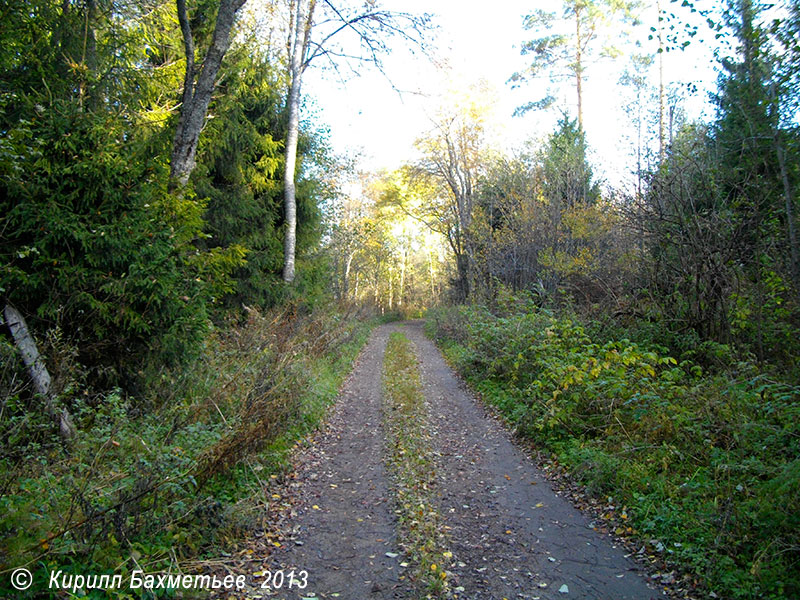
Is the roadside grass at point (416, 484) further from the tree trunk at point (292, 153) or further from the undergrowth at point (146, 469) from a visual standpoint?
the tree trunk at point (292, 153)

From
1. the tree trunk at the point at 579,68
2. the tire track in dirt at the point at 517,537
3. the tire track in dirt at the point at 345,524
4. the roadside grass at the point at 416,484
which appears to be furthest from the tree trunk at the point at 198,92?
the tree trunk at the point at 579,68

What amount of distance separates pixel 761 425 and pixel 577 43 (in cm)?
2567

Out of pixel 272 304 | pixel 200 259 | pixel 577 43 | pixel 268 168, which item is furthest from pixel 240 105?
pixel 577 43

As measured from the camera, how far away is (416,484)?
6191 millimetres

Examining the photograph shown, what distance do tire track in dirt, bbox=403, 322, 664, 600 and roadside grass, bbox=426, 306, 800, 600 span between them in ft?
1.31

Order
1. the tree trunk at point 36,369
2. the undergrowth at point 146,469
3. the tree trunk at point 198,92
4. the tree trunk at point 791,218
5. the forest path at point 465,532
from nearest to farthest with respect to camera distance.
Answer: the undergrowth at point 146,469 < the forest path at point 465,532 < the tree trunk at point 36,369 < the tree trunk at point 791,218 < the tree trunk at point 198,92

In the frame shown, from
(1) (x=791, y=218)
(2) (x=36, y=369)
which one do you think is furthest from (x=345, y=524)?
(1) (x=791, y=218)

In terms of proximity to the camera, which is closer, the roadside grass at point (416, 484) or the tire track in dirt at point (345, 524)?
the tire track in dirt at point (345, 524)

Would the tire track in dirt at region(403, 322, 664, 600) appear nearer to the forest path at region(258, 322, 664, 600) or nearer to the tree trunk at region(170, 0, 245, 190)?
the forest path at region(258, 322, 664, 600)

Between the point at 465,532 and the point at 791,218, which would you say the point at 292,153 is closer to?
the point at 791,218

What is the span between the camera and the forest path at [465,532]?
410 centimetres

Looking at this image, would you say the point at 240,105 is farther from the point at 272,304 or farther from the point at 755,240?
the point at 755,240

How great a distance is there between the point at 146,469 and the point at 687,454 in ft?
18.1

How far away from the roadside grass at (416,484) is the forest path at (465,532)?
0.12m
